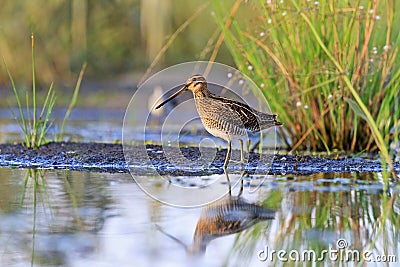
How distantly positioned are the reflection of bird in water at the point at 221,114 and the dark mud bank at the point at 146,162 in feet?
0.88

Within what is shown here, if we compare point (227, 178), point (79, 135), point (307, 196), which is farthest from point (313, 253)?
point (79, 135)

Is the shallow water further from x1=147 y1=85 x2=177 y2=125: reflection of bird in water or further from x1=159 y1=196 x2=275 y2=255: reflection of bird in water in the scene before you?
x1=147 y1=85 x2=177 y2=125: reflection of bird in water

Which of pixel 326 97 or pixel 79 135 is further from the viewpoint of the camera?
pixel 79 135

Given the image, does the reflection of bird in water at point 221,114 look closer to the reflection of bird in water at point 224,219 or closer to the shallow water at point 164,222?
the shallow water at point 164,222

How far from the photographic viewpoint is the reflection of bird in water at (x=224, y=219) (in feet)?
12.4

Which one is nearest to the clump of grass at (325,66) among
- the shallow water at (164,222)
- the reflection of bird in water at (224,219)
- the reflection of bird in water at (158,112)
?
the shallow water at (164,222)

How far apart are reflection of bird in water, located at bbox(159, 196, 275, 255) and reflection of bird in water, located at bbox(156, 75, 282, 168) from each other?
0.90 metres

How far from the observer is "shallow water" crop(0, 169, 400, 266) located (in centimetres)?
352

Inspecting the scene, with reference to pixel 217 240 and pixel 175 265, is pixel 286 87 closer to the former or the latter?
pixel 217 240

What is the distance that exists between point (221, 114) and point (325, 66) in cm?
106

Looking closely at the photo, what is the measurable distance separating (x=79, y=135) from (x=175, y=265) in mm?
5427

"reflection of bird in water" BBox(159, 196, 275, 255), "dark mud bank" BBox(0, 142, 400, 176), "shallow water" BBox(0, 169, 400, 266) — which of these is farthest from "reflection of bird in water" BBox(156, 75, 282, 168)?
"reflection of bird in water" BBox(159, 196, 275, 255)

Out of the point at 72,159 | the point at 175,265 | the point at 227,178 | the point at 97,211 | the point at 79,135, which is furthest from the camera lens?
the point at 79,135

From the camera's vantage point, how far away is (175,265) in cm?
335
